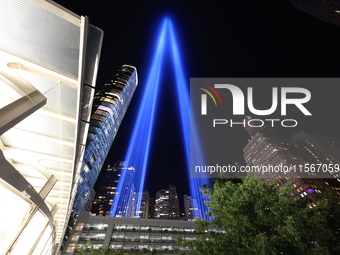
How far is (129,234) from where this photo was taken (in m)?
58.6

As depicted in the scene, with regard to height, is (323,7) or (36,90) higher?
(323,7)

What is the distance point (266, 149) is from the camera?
12825 centimetres

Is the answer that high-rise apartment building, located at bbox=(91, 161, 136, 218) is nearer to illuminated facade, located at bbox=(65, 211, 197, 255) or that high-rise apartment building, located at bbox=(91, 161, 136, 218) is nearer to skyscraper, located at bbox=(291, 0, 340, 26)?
illuminated facade, located at bbox=(65, 211, 197, 255)

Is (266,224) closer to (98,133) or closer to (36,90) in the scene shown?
(36,90)

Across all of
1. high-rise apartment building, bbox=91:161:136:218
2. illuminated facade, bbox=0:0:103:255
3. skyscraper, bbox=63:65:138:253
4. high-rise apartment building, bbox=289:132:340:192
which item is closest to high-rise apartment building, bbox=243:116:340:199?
high-rise apartment building, bbox=289:132:340:192

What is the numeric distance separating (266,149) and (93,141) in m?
104

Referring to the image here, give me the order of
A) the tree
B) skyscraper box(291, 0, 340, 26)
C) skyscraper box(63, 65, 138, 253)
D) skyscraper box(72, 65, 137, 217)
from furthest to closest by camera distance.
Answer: skyscraper box(72, 65, 137, 217)
skyscraper box(63, 65, 138, 253)
skyscraper box(291, 0, 340, 26)
the tree

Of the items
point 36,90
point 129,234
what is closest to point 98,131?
point 129,234

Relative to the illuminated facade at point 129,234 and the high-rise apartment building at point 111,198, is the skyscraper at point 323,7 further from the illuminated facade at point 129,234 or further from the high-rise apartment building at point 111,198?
the high-rise apartment building at point 111,198

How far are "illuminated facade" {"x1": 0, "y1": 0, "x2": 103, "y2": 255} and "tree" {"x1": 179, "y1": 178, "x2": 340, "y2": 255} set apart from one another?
641 cm

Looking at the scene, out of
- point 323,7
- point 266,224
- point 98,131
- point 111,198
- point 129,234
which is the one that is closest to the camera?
point 266,224

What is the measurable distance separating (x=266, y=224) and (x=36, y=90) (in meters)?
9.54

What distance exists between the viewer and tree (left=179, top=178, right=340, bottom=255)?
7098mm

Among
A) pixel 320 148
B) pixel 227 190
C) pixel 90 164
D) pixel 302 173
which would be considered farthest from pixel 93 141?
pixel 320 148
